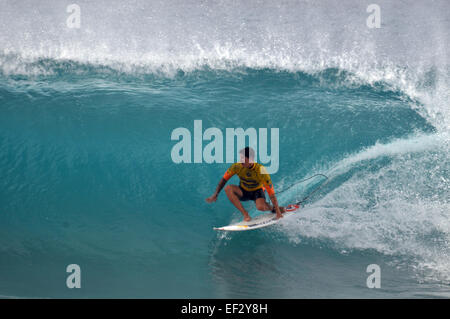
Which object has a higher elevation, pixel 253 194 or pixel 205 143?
pixel 205 143

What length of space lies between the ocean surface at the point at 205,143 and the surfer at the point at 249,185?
457 mm

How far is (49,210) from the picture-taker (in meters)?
5.66

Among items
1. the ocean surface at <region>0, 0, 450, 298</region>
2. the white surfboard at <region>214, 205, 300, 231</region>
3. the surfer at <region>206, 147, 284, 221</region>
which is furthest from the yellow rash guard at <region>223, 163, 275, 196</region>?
the ocean surface at <region>0, 0, 450, 298</region>

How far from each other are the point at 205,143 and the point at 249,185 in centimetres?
197

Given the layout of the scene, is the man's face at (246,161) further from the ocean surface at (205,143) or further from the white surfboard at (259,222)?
the ocean surface at (205,143)

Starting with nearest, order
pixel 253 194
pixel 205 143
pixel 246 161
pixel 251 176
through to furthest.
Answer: pixel 246 161 → pixel 251 176 → pixel 253 194 → pixel 205 143

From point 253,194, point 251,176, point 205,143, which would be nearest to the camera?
point 251,176

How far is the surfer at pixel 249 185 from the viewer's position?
4.75 meters

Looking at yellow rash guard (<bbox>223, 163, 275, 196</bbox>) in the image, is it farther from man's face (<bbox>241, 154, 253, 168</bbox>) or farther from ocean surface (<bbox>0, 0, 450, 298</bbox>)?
ocean surface (<bbox>0, 0, 450, 298</bbox>)

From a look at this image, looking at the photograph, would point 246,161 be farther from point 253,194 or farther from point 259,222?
point 259,222

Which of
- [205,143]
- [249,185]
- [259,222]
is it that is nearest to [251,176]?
[249,185]

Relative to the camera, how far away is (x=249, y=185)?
16.6 ft

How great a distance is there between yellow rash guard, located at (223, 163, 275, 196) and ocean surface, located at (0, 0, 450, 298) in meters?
0.66

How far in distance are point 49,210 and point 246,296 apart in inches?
122
